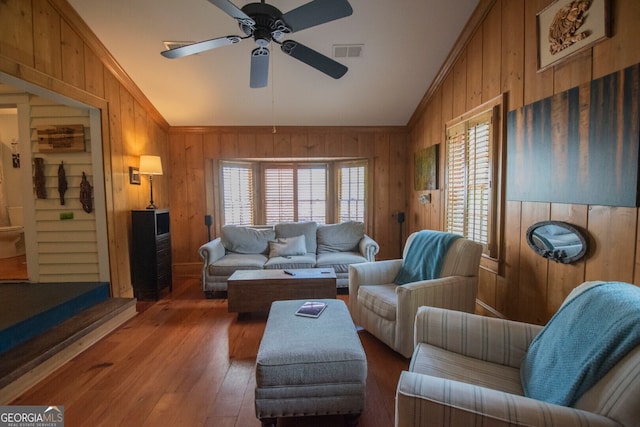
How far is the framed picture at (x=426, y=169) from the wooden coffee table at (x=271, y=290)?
199cm

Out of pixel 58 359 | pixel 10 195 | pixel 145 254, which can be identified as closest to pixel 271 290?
pixel 58 359

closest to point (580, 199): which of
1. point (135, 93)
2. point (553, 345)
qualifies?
point (553, 345)

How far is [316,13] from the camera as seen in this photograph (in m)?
1.80

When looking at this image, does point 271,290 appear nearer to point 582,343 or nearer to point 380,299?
point 380,299

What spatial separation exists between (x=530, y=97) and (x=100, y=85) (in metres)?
4.15

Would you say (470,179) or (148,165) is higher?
(148,165)

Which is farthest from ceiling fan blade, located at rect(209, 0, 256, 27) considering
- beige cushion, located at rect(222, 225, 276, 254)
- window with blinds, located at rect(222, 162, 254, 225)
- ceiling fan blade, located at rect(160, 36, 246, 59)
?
window with blinds, located at rect(222, 162, 254, 225)

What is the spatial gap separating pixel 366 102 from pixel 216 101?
212 cm

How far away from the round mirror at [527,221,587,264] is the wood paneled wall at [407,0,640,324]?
5cm

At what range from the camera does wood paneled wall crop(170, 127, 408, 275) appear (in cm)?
462

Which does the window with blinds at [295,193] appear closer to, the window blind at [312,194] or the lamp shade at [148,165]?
the window blind at [312,194]

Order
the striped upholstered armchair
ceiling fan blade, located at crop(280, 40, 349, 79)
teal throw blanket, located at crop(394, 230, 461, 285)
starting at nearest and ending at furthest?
the striped upholstered armchair
ceiling fan blade, located at crop(280, 40, 349, 79)
teal throw blanket, located at crop(394, 230, 461, 285)

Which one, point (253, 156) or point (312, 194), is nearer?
point (253, 156)

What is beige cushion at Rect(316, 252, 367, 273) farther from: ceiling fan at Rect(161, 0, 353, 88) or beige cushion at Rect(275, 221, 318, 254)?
ceiling fan at Rect(161, 0, 353, 88)
